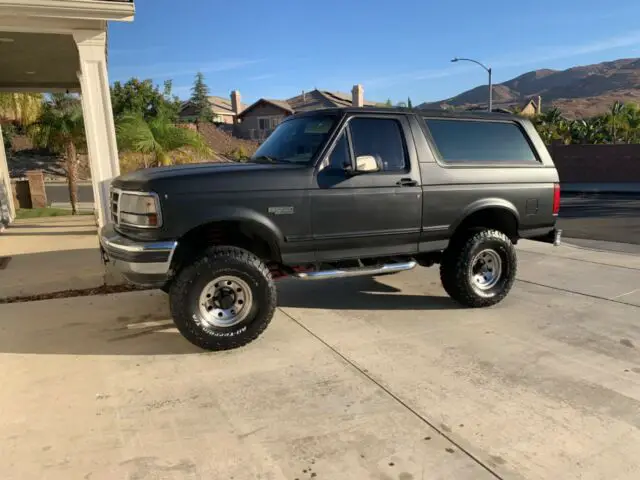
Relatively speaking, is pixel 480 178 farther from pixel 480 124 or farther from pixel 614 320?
pixel 614 320

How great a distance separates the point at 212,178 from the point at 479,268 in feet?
10.3

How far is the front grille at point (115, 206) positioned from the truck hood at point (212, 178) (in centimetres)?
8

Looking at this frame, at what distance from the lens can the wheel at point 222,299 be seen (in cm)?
414

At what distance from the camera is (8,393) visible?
142 inches

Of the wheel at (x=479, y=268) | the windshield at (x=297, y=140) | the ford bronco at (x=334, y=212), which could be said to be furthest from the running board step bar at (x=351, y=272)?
the windshield at (x=297, y=140)

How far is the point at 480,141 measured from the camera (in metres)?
5.49

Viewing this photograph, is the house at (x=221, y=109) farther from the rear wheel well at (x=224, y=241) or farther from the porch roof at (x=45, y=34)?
the rear wheel well at (x=224, y=241)

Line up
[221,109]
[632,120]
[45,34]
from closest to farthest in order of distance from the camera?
[45,34] → [632,120] → [221,109]

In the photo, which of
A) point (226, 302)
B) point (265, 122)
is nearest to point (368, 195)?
point (226, 302)

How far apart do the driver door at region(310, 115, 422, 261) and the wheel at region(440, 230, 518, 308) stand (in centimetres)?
55

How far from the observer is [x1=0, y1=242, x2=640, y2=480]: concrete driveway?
110 inches

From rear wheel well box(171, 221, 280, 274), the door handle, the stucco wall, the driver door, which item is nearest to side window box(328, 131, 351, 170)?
the driver door

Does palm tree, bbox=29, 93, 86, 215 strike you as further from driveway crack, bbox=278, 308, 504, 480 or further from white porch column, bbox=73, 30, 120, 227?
driveway crack, bbox=278, 308, 504, 480

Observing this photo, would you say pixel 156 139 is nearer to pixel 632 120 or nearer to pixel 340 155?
pixel 340 155
